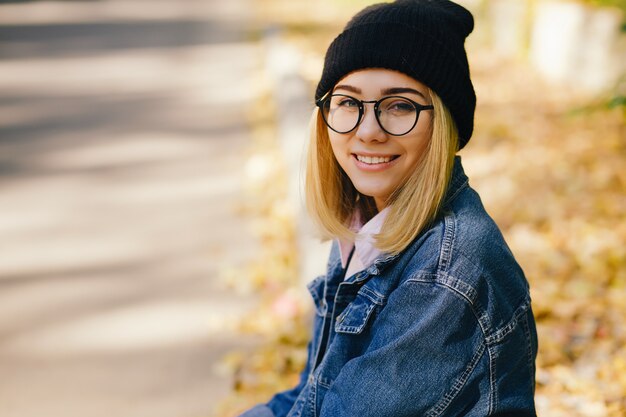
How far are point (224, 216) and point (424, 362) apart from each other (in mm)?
4240

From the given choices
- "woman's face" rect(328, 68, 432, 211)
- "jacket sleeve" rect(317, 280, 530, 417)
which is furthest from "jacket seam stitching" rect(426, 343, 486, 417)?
"woman's face" rect(328, 68, 432, 211)

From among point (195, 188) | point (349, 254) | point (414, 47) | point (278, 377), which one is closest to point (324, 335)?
point (349, 254)

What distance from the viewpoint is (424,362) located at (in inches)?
63.7

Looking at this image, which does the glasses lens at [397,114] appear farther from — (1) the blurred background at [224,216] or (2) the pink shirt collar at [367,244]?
(1) the blurred background at [224,216]

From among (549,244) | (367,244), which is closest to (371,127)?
(367,244)

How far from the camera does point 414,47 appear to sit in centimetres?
176

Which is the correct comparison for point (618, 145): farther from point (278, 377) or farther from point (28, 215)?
point (28, 215)

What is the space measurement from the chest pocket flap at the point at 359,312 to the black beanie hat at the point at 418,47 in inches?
20.2

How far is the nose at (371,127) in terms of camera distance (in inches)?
72.9

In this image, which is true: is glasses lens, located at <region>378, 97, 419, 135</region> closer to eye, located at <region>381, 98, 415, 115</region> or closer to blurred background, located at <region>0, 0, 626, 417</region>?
eye, located at <region>381, 98, 415, 115</region>

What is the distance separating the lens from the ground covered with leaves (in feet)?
10.5

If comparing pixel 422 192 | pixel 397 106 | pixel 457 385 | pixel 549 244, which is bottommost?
pixel 549 244

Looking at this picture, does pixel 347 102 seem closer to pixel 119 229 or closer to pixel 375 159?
pixel 375 159

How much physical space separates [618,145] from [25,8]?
1484 cm
